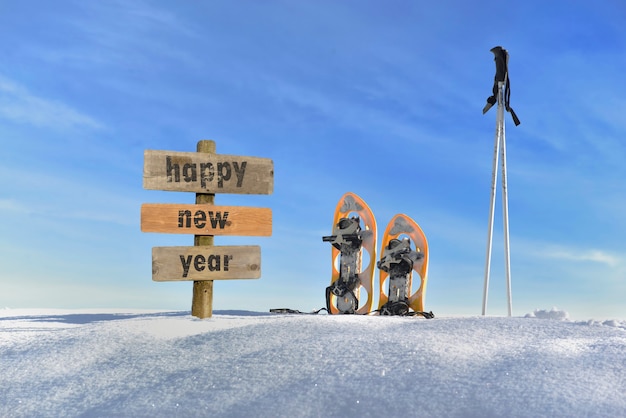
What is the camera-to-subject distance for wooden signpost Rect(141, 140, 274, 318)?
22.6ft

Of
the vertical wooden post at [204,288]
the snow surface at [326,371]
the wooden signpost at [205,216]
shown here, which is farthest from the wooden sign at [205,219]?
the snow surface at [326,371]

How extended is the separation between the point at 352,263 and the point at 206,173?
9.62 feet

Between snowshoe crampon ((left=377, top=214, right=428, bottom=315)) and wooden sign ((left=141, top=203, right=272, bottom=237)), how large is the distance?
247 cm

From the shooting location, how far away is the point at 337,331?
5.14 metres

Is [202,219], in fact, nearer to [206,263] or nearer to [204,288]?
[206,263]

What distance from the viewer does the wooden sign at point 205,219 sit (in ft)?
22.4

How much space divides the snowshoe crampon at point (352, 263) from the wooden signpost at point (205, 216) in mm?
2114

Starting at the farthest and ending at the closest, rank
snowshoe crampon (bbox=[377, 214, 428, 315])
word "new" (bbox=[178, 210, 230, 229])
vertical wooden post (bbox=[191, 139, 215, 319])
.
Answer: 1. snowshoe crampon (bbox=[377, 214, 428, 315])
2. vertical wooden post (bbox=[191, 139, 215, 319])
3. word "new" (bbox=[178, 210, 230, 229])

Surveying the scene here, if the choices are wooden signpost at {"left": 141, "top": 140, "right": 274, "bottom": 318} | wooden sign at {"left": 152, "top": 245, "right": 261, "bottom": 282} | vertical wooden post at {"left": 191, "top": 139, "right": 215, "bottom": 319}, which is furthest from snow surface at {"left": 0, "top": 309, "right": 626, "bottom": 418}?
vertical wooden post at {"left": 191, "top": 139, "right": 215, "bottom": 319}

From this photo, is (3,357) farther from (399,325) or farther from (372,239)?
(372,239)

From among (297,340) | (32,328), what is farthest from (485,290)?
(32,328)

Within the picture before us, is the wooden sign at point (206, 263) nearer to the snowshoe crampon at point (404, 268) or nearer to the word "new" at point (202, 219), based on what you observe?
the word "new" at point (202, 219)

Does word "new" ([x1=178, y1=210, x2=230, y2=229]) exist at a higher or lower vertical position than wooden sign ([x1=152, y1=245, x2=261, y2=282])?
higher

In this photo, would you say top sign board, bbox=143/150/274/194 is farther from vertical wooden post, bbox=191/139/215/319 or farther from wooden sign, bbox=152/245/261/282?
wooden sign, bbox=152/245/261/282
